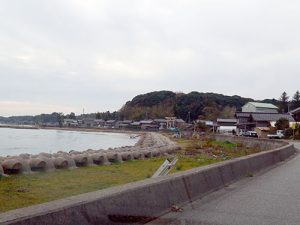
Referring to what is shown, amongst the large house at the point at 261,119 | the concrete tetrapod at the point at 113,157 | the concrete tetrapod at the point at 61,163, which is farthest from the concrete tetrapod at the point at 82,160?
the large house at the point at 261,119

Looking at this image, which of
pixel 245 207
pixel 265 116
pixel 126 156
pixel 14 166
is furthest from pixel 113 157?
pixel 265 116

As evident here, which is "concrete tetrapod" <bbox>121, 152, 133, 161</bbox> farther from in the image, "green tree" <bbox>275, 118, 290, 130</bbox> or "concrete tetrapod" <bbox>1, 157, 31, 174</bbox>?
"green tree" <bbox>275, 118, 290, 130</bbox>

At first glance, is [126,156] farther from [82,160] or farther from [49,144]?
[49,144]

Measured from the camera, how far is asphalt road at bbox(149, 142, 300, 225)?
24.2ft

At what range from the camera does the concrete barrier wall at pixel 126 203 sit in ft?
17.1

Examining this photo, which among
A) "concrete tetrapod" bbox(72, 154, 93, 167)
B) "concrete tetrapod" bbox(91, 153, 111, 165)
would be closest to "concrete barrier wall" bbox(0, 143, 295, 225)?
"concrete tetrapod" bbox(72, 154, 93, 167)

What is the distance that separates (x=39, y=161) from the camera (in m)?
16.1

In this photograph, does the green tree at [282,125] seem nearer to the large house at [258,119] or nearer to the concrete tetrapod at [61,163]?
the large house at [258,119]

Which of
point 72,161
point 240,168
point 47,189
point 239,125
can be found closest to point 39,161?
point 72,161

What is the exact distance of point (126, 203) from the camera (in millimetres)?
6828

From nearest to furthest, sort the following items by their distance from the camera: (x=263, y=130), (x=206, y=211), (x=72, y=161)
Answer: (x=206, y=211) → (x=72, y=161) → (x=263, y=130)

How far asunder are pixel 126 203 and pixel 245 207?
2944 mm

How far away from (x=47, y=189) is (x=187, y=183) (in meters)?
3.78

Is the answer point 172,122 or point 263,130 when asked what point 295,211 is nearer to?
point 263,130
